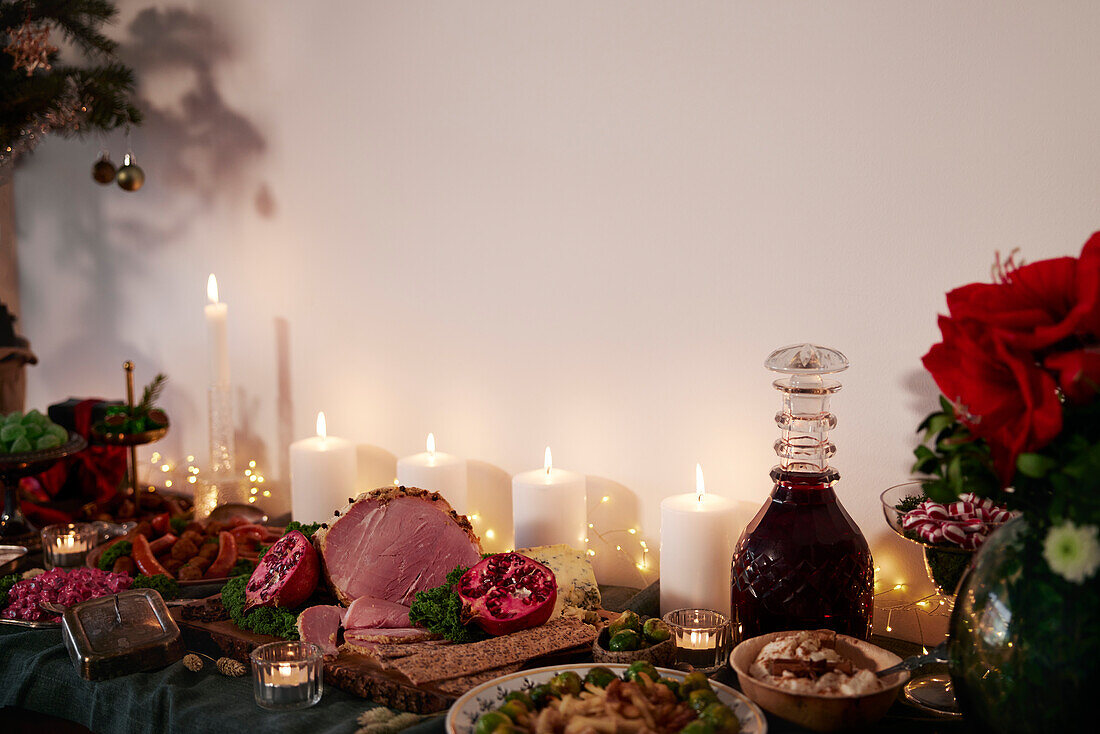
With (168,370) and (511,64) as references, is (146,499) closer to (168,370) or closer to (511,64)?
(168,370)

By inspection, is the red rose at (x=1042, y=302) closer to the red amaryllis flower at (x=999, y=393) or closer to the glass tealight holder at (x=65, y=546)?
the red amaryllis flower at (x=999, y=393)

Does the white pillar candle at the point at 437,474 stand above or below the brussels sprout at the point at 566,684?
above

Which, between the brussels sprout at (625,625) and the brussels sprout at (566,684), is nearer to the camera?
the brussels sprout at (566,684)

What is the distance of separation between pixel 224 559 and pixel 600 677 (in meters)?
0.78

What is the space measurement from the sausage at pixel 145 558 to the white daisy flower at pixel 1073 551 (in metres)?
1.20

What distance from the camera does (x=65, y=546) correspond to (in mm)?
1570

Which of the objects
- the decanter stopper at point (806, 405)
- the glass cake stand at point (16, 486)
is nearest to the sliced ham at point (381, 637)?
the decanter stopper at point (806, 405)

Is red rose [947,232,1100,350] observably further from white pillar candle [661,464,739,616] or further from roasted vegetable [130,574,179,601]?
roasted vegetable [130,574,179,601]

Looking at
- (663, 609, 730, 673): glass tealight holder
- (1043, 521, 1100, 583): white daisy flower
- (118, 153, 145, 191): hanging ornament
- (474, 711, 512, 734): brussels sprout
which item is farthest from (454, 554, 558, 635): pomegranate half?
(118, 153, 145, 191): hanging ornament

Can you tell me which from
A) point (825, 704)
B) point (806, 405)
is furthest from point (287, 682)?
point (806, 405)

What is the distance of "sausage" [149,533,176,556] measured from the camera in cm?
156

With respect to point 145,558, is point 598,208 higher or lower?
higher

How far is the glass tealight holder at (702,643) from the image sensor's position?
1.12m

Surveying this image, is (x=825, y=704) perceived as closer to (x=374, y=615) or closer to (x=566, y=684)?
(x=566, y=684)
